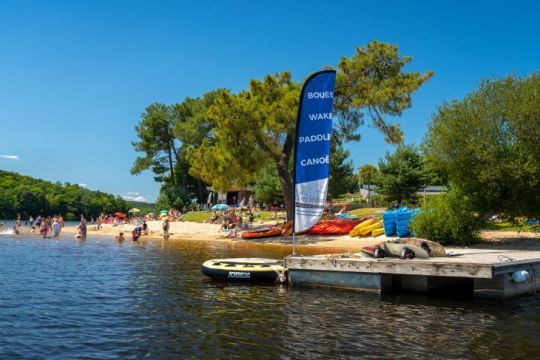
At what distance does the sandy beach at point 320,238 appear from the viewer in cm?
2884

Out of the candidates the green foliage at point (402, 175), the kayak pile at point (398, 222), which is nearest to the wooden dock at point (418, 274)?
the kayak pile at point (398, 222)

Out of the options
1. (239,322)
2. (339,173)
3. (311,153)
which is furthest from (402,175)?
(239,322)

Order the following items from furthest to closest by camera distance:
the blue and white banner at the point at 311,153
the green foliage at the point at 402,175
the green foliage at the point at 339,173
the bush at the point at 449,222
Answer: the green foliage at the point at 339,173 → the green foliage at the point at 402,175 → the bush at the point at 449,222 → the blue and white banner at the point at 311,153

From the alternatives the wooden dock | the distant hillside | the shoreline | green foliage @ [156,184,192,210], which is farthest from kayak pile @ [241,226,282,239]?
the distant hillside

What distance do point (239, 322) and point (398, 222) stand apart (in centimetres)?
2306

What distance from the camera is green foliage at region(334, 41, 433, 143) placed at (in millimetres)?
40812

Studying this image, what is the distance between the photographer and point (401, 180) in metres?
56.0

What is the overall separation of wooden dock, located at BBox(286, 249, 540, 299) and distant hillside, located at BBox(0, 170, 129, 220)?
476 ft

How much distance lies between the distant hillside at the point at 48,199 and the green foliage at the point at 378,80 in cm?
13045

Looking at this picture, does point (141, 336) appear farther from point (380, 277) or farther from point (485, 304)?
point (485, 304)

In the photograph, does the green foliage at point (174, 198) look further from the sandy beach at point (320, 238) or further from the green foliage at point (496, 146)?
the green foliage at point (496, 146)

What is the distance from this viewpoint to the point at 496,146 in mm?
26359

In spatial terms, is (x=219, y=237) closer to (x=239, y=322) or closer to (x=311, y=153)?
(x=311, y=153)

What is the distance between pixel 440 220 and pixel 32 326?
22.2 meters
